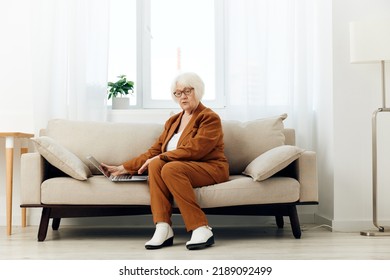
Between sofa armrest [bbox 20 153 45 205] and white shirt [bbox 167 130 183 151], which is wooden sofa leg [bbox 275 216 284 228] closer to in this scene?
white shirt [bbox 167 130 183 151]

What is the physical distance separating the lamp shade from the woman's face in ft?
3.72

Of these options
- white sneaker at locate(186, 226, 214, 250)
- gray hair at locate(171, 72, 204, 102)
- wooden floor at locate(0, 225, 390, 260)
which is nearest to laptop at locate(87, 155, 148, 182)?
wooden floor at locate(0, 225, 390, 260)

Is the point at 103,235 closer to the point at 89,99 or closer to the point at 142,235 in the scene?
the point at 142,235

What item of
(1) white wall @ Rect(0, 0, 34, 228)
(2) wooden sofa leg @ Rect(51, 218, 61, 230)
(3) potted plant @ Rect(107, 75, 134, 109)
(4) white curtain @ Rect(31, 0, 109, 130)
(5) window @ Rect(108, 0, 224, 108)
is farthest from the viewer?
(5) window @ Rect(108, 0, 224, 108)

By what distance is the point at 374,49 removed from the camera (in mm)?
3812

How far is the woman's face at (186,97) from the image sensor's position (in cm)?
362

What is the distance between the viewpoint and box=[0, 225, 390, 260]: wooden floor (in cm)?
304

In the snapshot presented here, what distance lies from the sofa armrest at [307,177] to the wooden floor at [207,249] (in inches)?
10.8

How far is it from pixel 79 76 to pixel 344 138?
1.99m

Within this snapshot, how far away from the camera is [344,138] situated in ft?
13.4

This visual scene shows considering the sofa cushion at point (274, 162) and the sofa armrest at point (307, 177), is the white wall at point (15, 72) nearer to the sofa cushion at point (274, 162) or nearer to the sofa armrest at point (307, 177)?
the sofa cushion at point (274, 162)

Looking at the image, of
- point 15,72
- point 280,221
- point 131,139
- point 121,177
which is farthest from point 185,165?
point 15,72

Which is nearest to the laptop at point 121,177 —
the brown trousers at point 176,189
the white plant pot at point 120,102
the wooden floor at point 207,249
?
the brown trousers at point 176,189

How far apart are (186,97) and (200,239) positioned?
913 millimetres
